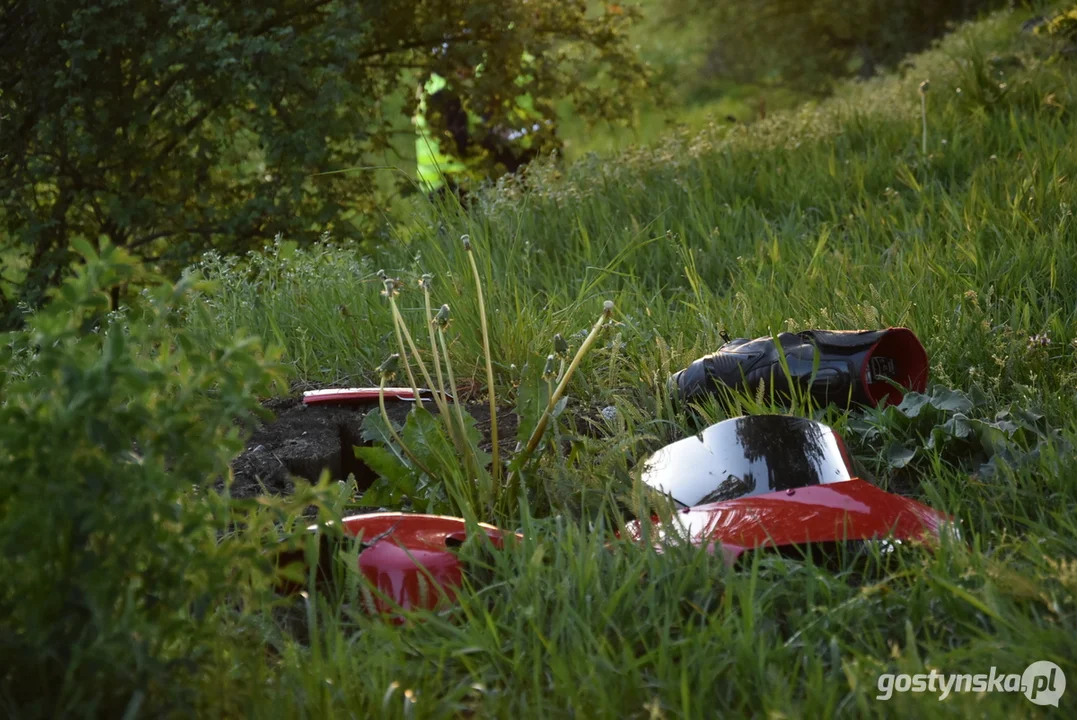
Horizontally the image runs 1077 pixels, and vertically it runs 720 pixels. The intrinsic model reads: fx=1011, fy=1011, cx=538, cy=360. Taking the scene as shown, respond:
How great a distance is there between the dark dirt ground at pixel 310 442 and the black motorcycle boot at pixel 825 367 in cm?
59

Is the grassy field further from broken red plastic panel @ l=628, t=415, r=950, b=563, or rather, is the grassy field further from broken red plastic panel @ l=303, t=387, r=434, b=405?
broken red plastic panel @ l=303, t=387, r=434, b=405

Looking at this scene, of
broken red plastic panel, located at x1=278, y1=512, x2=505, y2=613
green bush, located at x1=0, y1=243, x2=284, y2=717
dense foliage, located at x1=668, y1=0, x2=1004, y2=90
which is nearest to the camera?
green bush, located at x1=0, y1=243, x2=284, y2=717

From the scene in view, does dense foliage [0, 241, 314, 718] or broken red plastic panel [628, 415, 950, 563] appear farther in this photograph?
broken red plastic panel [628, 415, 950, 563]

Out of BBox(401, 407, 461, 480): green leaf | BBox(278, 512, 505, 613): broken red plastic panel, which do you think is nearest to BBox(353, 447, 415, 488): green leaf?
BBox(401, 407, 461, 480): green leaf

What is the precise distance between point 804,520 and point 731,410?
0.75m

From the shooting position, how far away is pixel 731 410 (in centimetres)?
271

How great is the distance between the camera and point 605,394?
290 cm

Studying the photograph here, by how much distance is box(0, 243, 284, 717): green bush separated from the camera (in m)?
1.34

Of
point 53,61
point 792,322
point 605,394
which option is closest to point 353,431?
point 605,394

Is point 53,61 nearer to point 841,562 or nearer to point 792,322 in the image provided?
point 792,322

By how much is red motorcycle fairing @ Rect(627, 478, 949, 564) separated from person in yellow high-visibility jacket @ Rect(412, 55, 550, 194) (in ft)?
16.1

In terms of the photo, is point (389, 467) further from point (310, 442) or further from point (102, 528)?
point (102, 528)

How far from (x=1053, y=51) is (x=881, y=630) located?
595cm

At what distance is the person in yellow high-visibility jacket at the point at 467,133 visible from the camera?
6805mm
